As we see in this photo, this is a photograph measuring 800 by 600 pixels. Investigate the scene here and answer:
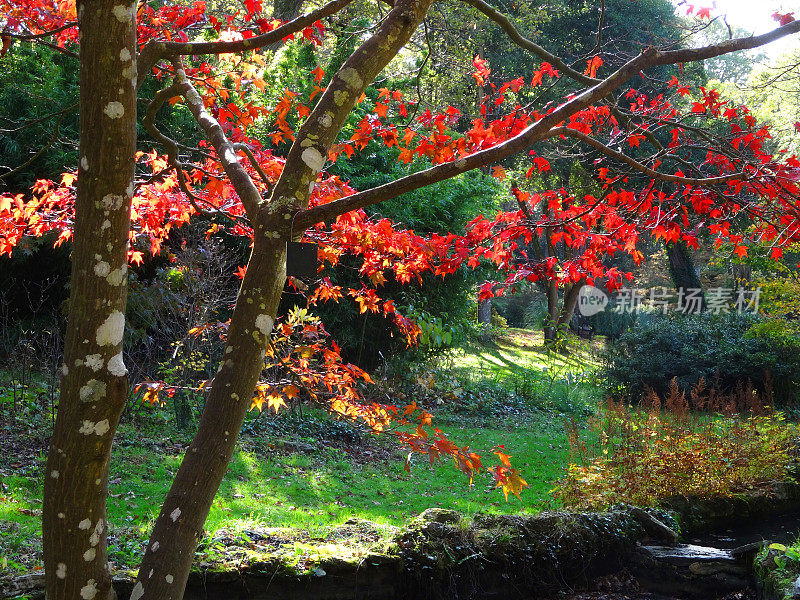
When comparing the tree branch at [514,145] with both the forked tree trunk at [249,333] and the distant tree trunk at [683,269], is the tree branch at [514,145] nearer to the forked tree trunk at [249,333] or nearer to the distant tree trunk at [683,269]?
the forked tree trunk at [249,333]

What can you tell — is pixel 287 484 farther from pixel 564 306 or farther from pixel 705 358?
pixel 564 306

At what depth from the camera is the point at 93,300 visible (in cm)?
155

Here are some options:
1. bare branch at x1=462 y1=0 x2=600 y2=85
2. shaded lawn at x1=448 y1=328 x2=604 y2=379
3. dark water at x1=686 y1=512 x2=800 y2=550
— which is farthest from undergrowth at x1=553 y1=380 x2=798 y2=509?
shaded lawn at x1=448 y1=328 x2=604 y2=379

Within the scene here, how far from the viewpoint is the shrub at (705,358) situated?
1149 centimetres

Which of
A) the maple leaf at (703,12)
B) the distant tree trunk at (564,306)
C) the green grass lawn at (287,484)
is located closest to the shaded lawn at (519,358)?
the distant tree trunk at (564,306)

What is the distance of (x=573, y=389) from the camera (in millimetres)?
12273

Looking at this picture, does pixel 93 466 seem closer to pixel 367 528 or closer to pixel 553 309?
pixel 367 528

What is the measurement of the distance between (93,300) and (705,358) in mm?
12318

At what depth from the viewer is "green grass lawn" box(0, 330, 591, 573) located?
4.28 m

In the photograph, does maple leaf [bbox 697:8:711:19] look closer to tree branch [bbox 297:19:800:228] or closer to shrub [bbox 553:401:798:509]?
tree branch [bbox 297:19:800:228]

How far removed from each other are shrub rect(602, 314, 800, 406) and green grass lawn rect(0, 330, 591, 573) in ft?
13.2

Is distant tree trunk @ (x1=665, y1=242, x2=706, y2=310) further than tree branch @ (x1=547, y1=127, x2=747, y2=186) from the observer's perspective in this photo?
Yes

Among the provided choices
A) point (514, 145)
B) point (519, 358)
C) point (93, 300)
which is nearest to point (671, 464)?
point (514, 145)

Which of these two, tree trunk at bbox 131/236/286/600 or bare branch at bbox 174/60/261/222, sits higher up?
bare branch at bbox 174/60/261/222
